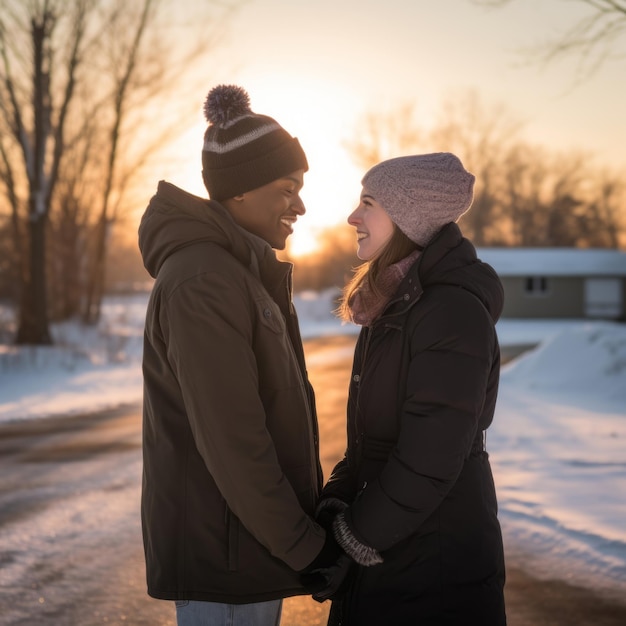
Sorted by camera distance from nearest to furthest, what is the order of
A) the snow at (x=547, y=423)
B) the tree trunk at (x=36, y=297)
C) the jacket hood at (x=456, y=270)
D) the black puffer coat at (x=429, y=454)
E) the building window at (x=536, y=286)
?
1. the black puffer coat at (x=429, y=454)
2. the jacket hood at (x=456, y=270)
3. the snow at (x=547, y=423)
4. the tree trunk at (x=36, y=297)
5. the building window at (x=536, y=286)

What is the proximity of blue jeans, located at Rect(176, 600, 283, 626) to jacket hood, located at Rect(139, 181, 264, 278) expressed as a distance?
1.04m

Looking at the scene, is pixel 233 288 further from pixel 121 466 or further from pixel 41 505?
pixel 121 466

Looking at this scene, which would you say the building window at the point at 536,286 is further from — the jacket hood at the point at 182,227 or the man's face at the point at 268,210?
the jacket hood at the point at 182,227

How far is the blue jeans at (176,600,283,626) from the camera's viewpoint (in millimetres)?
2270

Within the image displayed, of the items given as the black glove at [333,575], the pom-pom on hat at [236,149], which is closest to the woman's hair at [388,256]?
the pom-pom on hat at [236,149]

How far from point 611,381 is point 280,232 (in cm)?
1170

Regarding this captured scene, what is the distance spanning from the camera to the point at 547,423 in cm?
1007

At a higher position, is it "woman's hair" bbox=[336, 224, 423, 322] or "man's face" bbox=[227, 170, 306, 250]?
"man's face" bbox=[227, 170, 306, 250]

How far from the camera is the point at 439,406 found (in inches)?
88.0

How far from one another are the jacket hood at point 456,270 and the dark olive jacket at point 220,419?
0.46m

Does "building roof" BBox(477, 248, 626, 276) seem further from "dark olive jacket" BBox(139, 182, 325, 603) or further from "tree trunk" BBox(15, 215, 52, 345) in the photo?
"dark olive jacket" BBox(139, 182, 325, 603)

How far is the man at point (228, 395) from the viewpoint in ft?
6.96

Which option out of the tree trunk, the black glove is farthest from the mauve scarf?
the tree trunk

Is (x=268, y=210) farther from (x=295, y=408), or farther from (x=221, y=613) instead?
(x=221, y=613)
